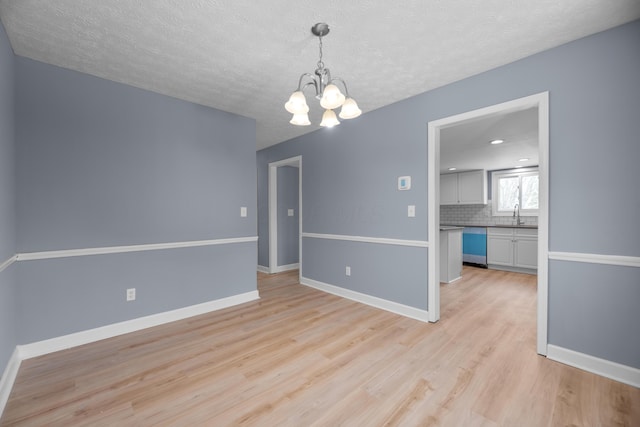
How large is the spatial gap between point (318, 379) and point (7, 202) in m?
2.60

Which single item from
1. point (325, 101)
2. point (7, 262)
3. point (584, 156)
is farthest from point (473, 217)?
point (7, 262)

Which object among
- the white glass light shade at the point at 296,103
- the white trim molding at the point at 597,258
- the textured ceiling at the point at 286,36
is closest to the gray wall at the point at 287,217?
the textured ceiling at the point at 286,36

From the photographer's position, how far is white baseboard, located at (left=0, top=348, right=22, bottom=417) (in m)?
1.65

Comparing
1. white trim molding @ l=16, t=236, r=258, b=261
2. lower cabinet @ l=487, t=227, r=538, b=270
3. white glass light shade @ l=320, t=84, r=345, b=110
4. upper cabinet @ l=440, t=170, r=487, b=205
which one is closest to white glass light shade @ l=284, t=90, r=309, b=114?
white glass light shade @ l=320, t=84, r=345, b=110

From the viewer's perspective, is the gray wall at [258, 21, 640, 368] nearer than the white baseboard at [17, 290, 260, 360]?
Yes

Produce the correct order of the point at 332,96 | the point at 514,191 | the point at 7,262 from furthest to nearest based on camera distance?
A: 1. the point at 514,191
2. the point at 7,262
3. the point at 332,96

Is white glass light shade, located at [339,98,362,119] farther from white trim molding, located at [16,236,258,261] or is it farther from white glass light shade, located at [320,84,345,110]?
white trim molding, located at [16,236,258,261]

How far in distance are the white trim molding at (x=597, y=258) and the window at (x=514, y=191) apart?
5.01 metres

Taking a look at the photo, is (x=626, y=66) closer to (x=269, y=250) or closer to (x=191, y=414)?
(x=191, y=414)

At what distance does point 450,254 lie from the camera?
178 inches

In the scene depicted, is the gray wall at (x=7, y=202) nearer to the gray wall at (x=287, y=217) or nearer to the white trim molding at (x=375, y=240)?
the white trim molding at (x=375, y=240)

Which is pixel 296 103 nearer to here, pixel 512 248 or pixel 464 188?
pixel 512 248

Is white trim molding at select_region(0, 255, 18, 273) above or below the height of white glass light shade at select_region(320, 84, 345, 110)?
below

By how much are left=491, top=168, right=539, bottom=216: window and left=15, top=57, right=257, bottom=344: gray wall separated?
6.40m
